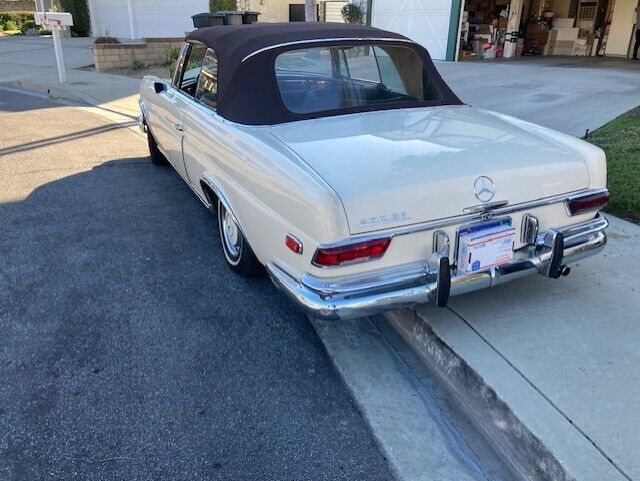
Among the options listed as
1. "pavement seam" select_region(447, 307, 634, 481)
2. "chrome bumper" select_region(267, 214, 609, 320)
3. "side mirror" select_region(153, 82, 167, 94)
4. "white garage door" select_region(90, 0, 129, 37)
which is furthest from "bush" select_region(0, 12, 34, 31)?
"pavement seam" select_region(447, 307, 634, 481)

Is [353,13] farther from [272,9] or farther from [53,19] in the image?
[53,19]

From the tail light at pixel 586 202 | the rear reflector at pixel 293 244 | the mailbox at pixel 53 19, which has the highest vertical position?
the mailbox at pixel 53 19

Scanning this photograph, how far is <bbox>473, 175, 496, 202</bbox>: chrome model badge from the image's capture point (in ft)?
8.73

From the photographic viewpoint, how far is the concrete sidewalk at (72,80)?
440 inches

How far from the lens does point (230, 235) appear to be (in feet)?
12.7

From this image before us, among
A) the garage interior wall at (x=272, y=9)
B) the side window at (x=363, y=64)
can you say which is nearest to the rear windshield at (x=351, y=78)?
the side window at (x=363, y=64)

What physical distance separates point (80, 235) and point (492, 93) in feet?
25.7

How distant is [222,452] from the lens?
240 cm

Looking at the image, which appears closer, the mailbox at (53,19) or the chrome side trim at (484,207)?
the chrome side trim at (484,207)

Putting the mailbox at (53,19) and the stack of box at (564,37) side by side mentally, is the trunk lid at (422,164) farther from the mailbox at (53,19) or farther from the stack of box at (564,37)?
the stack of box at (564,37)

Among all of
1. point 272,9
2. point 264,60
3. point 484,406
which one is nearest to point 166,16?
point 272,9

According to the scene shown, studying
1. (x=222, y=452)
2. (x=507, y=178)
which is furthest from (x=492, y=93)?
(x=222, y=452)

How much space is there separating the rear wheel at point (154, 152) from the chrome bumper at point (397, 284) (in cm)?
406

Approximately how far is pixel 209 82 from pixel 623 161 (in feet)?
13.7
